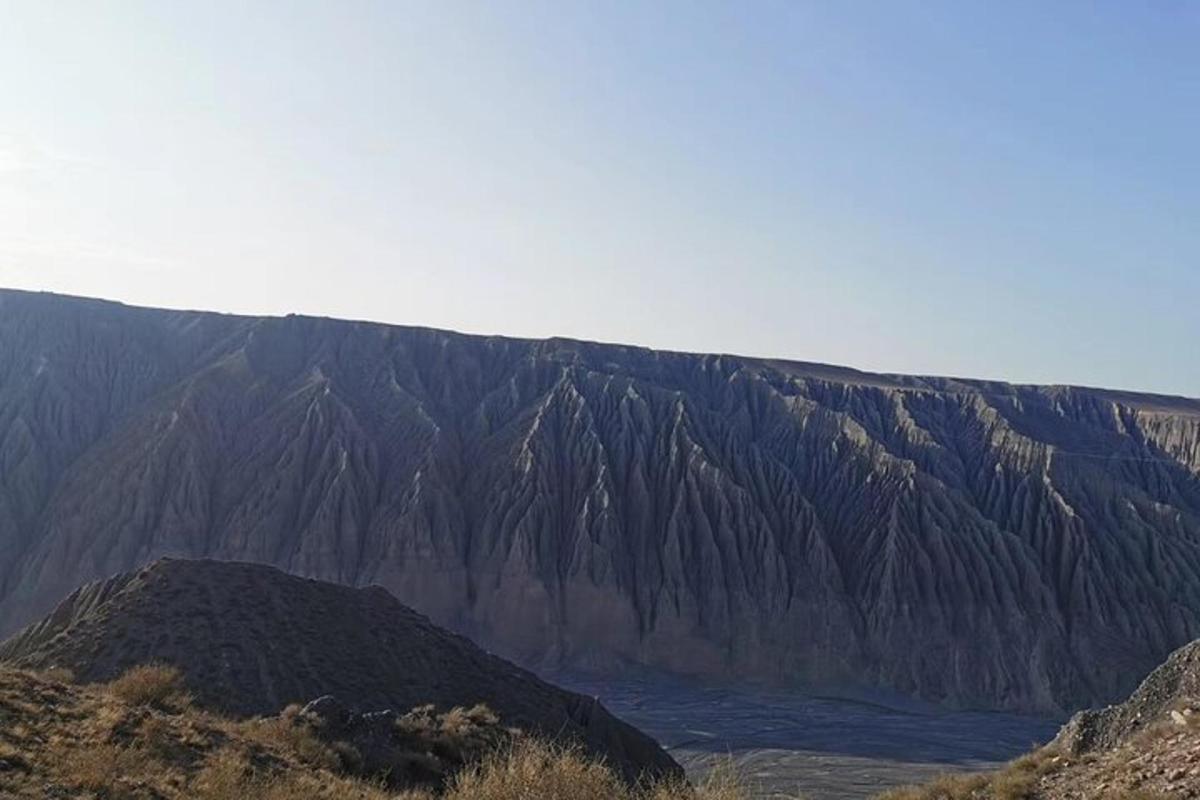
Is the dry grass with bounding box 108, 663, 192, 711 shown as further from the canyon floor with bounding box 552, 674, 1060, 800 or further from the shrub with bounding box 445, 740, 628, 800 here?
the canyon floor with bounding box 552, 674, 1060, 800

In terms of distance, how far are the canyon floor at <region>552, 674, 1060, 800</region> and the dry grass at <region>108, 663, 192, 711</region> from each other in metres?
19.7

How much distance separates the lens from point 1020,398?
7831 cm

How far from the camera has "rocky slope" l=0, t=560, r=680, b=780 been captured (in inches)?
933

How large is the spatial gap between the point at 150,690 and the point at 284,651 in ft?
25.2

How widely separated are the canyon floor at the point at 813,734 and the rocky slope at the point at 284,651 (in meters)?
10.0

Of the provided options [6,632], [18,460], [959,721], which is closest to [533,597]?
[959,721]

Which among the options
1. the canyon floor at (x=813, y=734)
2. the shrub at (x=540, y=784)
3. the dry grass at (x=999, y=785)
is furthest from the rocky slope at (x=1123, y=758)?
the canyon floor at (x=813, y=734)

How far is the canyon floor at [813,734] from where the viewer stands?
37656 millimetres

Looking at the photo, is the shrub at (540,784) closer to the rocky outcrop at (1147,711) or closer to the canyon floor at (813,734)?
the rocky outcrop at (1147,711)

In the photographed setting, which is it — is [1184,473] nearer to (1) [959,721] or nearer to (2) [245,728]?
(1) [959,721]

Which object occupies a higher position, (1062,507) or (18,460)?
(1062,507)

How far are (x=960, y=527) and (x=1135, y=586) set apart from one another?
9153mm

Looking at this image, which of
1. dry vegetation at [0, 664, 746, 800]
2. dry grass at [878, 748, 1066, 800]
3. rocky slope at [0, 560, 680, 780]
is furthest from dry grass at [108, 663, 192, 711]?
dry grass at [878, 748, 1066, 800]

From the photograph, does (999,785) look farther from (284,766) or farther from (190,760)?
(190,760)
